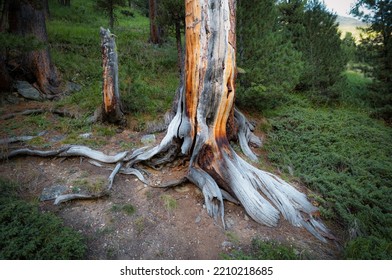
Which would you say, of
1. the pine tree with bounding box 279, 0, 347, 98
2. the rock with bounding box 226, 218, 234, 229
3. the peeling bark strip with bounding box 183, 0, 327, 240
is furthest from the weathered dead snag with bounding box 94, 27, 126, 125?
the pine tree with bounding box 279, 0, 347, 98

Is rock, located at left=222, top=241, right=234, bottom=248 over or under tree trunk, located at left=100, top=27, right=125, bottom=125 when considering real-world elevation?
under

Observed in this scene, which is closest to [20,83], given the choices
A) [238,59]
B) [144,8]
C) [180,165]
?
[180,165]

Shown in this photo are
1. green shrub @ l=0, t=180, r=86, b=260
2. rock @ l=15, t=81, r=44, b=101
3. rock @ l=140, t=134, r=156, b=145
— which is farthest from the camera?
rock @ l=15, t=81, r=44, b=101

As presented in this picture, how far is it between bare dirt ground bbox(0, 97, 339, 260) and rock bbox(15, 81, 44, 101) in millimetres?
2770

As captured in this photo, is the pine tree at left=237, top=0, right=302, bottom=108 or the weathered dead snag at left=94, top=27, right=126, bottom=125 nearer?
the weathered dead snag at left=94, top=27, right=126, bottom=125

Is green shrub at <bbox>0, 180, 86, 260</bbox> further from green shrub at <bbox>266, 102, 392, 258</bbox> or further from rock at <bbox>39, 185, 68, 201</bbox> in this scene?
green shrub at <bbox>266, 102, 392, 258</bbox>

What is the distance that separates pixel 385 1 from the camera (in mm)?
8164

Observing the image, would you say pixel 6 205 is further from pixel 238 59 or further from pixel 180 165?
pixel 238 59

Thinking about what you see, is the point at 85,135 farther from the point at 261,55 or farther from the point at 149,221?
the point at 261,55

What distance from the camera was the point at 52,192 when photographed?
11.3 feet

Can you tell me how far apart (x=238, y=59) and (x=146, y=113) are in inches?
107

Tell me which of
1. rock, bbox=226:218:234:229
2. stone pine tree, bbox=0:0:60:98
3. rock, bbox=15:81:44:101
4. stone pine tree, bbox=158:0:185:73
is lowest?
rock, bbox=226:218:234:229

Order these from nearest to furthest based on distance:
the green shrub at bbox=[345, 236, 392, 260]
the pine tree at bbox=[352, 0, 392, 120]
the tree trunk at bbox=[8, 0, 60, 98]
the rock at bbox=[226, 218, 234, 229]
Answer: the green shrub at bbox=[345, 236, 392, 260], the rock at bbox=[226, 218, 234, 229], the tree trunk at bbox=[8, 0, 60, 98], the pine tree at bbox=[352, 0, 392, 120]

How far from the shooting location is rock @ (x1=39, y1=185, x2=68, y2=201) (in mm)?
3359
